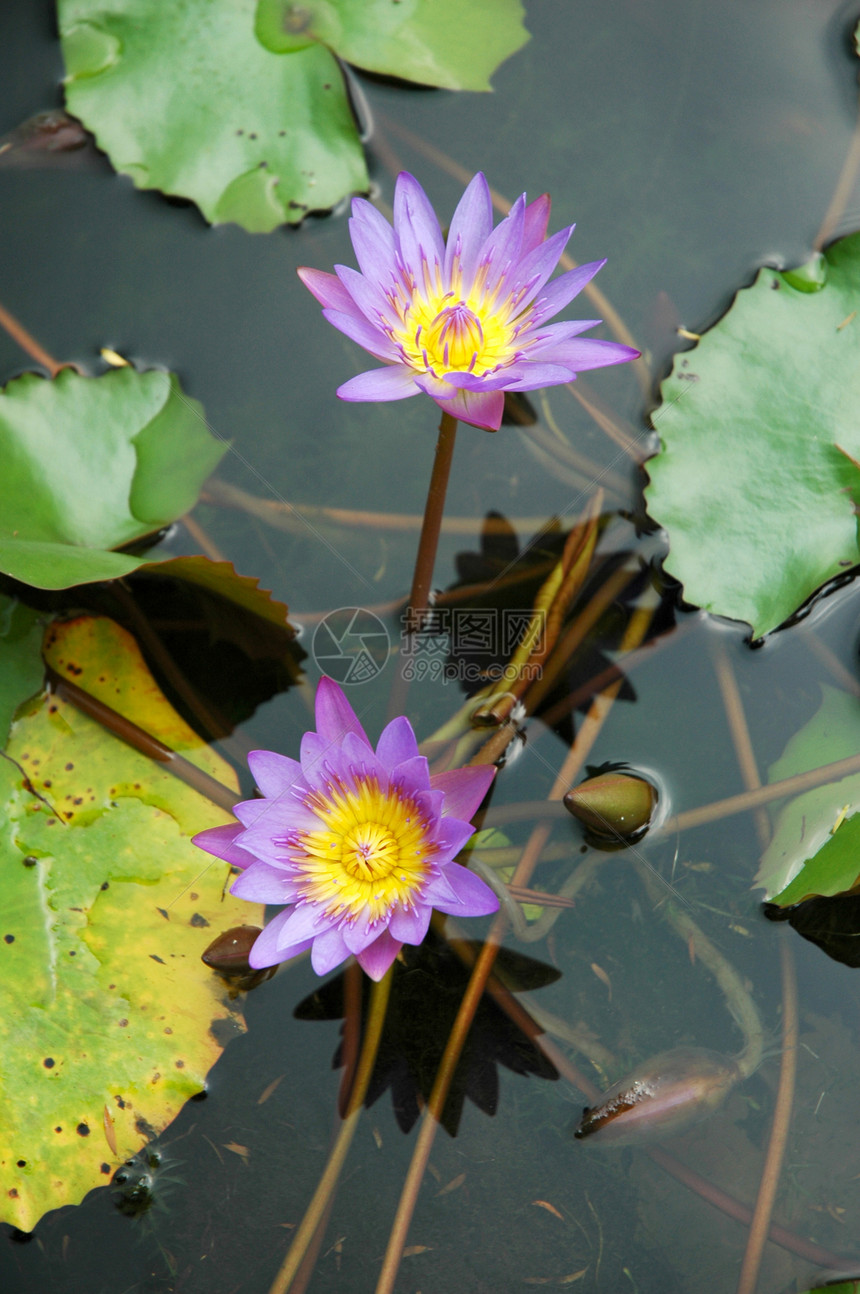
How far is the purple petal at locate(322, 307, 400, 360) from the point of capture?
155cm

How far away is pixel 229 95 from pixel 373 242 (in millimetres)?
1090

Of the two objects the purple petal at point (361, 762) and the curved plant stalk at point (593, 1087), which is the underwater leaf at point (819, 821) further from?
the purple petal at point (361, 762)

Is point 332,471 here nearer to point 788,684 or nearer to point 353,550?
point 353,550

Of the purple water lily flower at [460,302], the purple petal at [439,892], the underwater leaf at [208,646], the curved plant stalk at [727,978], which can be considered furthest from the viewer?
the underwater leaf at [208,646]

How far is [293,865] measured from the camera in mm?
1598

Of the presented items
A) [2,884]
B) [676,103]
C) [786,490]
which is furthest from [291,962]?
[676,103]

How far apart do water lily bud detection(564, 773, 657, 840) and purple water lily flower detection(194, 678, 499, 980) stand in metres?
0.32

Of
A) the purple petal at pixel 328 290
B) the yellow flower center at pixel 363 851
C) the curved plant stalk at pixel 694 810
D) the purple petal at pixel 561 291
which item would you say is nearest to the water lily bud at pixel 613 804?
the curved plant stalk at pixel 694 810

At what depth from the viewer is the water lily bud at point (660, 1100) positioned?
1639mm

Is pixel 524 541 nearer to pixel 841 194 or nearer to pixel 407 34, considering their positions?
pixel 841 194

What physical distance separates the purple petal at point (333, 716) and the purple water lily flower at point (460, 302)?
0.54 metres

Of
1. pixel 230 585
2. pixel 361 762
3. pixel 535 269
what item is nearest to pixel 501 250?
pixel 535 269

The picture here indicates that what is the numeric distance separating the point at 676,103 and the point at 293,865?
96.4 inches

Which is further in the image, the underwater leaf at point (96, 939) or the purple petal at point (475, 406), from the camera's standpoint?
the underwater leaf at point (96, 939)
